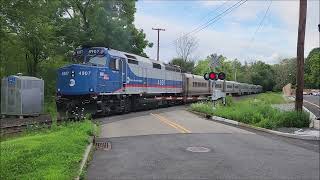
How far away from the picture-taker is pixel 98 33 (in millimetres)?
41375

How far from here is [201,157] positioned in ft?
41.1

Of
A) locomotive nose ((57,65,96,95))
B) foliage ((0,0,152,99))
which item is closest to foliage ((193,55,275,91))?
foliage ((0,0,152,99))

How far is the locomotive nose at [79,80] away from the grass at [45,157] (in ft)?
31.1

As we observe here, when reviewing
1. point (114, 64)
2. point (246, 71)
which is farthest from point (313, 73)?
point (114, 64)

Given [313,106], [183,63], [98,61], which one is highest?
[183,63]

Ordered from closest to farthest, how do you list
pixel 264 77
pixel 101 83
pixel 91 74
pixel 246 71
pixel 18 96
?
pixel 91 74
pixel 101 83
pixel 18 96
pixel 264 77
pixel 246 71

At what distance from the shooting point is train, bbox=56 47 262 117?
Answer: 2492cm

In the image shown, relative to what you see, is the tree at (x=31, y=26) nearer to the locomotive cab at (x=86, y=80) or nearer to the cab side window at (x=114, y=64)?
the locomotive cab at (x=86, y=80)

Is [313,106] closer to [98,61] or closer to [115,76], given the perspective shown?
[115,76]

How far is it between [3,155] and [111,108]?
1591 cm

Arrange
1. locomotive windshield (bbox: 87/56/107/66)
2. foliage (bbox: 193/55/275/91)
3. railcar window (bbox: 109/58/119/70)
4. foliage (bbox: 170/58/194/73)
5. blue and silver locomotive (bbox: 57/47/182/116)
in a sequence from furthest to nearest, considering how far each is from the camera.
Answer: foliage (bbox: 170/58/194/73) → foliage (bbox: 193/55/275/91) → railcar window (bbox: 109/58/119/70) → locomotive windshield (bbox: 87/56/107/66) → blue and silver locomotive (bbox: 57/47/182/116)

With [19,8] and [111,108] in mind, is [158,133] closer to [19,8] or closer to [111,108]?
[111,108]

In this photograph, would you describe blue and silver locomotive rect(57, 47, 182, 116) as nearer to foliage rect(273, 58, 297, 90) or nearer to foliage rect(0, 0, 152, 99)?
foliage rect(0, 0, 152, 99)

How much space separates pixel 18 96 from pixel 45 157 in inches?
653
